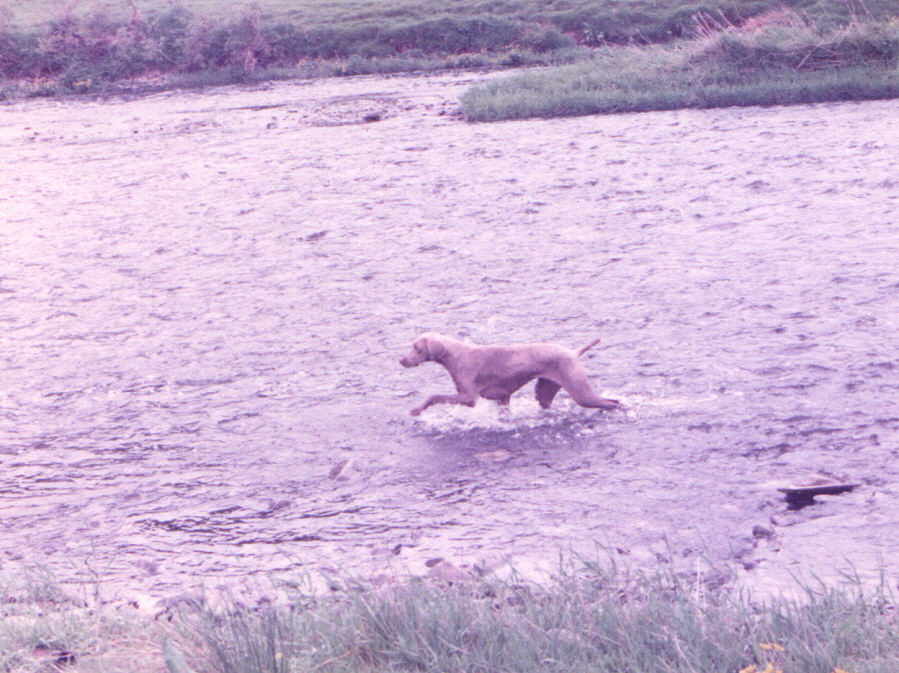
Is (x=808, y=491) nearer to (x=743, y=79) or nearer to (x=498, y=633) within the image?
(x=498, y=633)

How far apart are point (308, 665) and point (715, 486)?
80.5 inches

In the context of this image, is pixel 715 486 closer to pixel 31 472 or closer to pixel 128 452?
pixel 128 452

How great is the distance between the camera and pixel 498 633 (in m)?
3.12

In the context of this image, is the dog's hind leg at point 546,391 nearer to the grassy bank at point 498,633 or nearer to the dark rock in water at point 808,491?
the dark rock in water at point 808,491

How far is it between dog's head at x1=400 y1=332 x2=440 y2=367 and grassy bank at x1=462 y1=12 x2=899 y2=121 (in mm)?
10841

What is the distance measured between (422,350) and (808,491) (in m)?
1.84

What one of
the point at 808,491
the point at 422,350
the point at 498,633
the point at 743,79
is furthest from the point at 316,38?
the point at 498,633

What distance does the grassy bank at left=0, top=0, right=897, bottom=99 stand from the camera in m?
27.6

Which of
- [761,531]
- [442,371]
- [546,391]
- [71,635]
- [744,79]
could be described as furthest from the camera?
[744,79]

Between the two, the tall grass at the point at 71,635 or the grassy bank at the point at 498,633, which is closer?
the grassy bank at the point at 498,633

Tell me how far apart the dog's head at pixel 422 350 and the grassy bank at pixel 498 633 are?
6.04 feet

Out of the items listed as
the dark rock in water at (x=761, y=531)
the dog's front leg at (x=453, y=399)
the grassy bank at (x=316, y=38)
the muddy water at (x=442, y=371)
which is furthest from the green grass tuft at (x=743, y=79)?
the dark rock in water at (x=761, y=531)

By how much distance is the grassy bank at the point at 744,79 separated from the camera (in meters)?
14.8

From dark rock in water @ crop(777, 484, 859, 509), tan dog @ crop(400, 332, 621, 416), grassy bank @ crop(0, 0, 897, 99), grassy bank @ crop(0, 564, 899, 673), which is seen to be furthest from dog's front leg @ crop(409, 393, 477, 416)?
grassy bank @ crop(0, 0, 897, 99)
